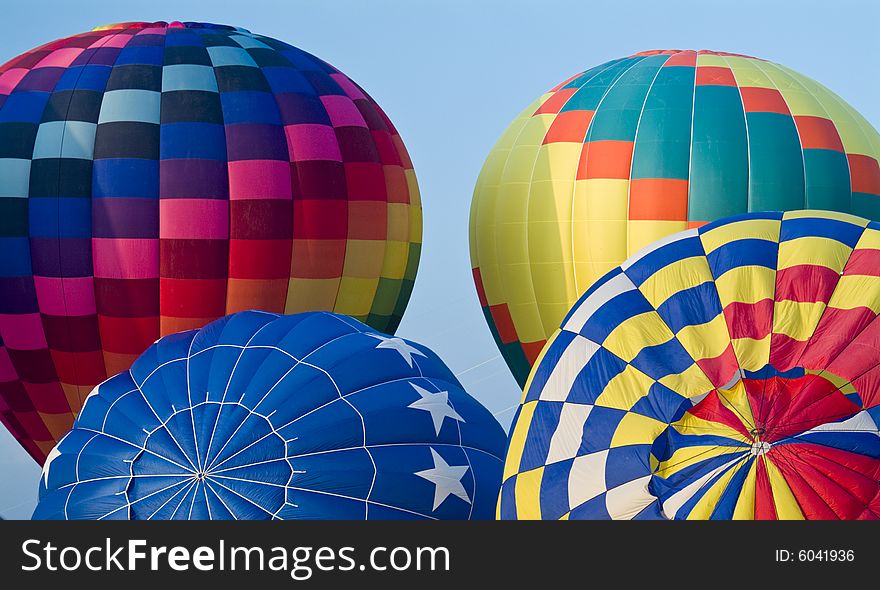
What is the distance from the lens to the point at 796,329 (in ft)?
21.5

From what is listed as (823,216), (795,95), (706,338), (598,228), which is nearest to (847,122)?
(795,95)

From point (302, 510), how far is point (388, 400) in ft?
2.92

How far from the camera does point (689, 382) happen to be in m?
6.48

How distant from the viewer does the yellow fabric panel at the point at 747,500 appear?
20.0ft

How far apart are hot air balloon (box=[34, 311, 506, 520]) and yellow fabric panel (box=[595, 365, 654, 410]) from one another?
148 cm

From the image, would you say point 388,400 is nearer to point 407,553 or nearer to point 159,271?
point 407,553

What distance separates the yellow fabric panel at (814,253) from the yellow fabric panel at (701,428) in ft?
2.83

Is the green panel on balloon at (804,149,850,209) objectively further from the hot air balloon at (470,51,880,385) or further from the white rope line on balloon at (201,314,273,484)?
the white rope line on balloon at (201,314,273,484)

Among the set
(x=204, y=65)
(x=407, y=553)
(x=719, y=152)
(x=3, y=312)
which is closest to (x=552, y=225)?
(x=719, y=152)

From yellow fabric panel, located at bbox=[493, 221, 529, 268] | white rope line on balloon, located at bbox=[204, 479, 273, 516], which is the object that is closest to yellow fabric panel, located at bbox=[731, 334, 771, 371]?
white rope line on balloon, located at bbox=[204, 479, 273, 516]

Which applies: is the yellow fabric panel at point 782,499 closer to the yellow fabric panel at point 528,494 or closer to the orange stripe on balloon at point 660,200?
the yellow fabric panel at point 528,494

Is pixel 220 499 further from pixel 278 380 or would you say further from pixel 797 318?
pixel 797 318

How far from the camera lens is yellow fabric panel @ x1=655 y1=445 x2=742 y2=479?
6293 millimetres

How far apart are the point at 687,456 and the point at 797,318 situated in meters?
0.78
